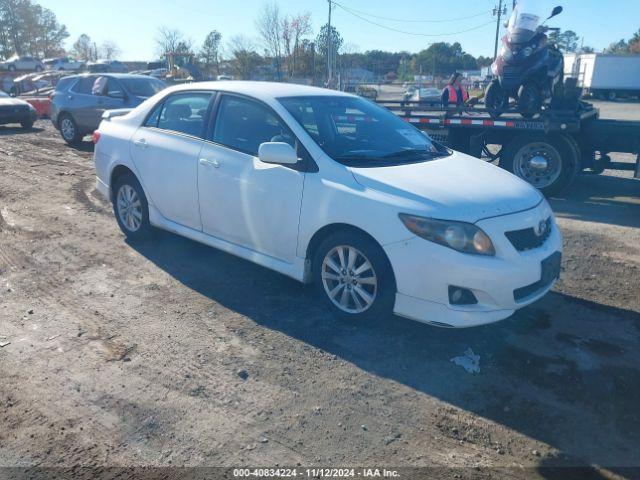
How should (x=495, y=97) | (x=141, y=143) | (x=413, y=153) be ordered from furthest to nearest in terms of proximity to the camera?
(x=495, y=97), (x=141, y=143), (x=413, y=153)

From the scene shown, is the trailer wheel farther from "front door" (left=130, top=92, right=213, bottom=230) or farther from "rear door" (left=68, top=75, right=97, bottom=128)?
"rear door" (left=68, top=75, right=97, bottom=128)

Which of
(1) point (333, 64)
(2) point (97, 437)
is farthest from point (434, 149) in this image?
(1) point (333, 64)

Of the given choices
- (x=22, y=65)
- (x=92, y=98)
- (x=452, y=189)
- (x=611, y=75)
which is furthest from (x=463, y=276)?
(x=22, y=65)

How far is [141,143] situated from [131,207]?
78 cm

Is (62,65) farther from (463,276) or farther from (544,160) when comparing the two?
(463,276)

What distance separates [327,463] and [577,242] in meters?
4.76

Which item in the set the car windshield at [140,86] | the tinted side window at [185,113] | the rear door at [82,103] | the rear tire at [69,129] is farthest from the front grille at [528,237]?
the rear tire at [69,129]

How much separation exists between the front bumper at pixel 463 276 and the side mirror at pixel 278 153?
1.04 m

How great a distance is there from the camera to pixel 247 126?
4.80 meters

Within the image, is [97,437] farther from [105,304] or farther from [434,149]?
[434,149]

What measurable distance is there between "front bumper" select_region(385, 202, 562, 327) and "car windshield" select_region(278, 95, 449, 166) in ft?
3.22

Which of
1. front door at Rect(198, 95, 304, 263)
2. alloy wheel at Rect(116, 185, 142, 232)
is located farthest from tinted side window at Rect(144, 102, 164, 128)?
front door at Rect(198, 95, 304, 263)

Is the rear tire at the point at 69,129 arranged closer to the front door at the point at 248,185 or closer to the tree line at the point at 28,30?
the front door at the point at 248,185

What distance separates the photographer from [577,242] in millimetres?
6355
